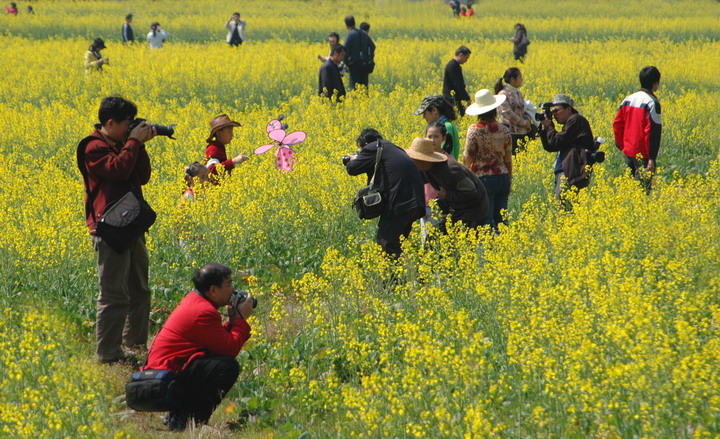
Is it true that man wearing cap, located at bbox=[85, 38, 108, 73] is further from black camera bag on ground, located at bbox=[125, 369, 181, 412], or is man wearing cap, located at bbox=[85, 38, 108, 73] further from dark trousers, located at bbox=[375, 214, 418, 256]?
black camera bag on ground, located at bbox=[125, 369, 181, 412]

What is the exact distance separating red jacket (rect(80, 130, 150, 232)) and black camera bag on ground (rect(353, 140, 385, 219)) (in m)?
1.79

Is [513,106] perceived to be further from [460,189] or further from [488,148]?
[460,189]

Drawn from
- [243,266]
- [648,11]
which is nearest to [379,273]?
[243,266]

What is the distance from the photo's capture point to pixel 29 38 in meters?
30.6

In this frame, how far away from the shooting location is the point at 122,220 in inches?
234

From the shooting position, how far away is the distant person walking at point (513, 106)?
9.51 metres

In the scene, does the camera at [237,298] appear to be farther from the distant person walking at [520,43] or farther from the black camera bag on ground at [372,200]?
the distant person walking at [520,43]

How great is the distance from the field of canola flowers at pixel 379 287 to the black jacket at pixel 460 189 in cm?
31

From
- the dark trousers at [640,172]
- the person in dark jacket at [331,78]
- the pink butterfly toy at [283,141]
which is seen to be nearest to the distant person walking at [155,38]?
the person in dark jacket at [331,78]

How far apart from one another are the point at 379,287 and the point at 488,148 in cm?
206

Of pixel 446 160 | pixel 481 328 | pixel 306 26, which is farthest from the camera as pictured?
pixel 306 26

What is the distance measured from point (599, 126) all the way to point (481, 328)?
7714mm

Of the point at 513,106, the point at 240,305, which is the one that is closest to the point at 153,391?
the point at 240,305

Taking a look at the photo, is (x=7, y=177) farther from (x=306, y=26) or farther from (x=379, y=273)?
(x=306, y=26)
